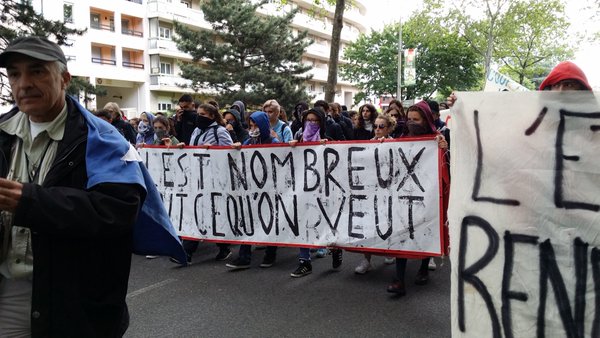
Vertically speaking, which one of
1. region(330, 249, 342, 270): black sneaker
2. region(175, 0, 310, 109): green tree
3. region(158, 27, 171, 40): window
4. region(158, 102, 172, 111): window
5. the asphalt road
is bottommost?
the asphalt road

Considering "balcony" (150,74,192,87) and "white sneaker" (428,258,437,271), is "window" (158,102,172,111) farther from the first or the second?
"white sneaker" (428,258,437,271)

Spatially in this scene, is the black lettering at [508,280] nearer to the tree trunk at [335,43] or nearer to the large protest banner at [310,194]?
the large protest banner at [310,194]

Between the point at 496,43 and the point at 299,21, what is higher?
the point at 299,21

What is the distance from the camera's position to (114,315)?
1.91 m

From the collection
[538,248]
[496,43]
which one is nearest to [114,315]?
[538,248]

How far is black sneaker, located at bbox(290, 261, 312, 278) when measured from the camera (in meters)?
5.29

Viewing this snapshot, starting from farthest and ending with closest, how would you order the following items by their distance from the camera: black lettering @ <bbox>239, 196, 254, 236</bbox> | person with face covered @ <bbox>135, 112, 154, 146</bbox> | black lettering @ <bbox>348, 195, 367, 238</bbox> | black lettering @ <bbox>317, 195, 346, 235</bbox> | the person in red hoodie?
1. person with face covered @ <bbox>135, 112, 154, 146</bbox>
2. black lettering @ <bbox>239, 196, 254, 236</bbox>
3. black lettering @ <bbox>317, 195, 346, 235</bbox>
4. black lettering @ <bbox>348, 195, 367, 238</bbox>
5. the person in red hoodie

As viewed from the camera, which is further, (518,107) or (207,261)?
(207,261)

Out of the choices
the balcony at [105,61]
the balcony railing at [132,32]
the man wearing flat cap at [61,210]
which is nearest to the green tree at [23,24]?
the man wearing flat cap at [61,210]

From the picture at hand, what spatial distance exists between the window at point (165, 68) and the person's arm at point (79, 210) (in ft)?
132

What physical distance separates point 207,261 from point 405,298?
255 cm

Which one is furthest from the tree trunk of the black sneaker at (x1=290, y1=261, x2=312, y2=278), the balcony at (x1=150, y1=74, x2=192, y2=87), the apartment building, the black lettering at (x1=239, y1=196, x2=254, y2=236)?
the balcony at (x1=150, y1=74, x2=192, y2=87)

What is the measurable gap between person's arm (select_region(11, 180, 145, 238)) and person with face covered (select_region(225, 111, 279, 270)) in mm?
3748

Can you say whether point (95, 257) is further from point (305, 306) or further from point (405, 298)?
point (405, 298)
